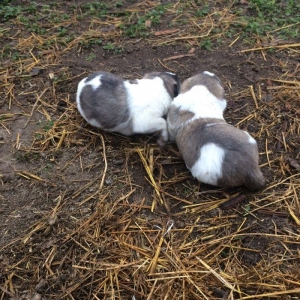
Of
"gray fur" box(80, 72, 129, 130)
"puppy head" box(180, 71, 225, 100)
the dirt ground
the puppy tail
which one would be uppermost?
"puppy head" box(180, 71, 225, 100)

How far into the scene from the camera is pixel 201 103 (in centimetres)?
428

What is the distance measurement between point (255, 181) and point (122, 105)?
163cm

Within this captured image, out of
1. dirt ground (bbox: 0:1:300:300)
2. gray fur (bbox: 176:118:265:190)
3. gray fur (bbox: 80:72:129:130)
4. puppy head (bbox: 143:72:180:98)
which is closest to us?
dirt ground (bbox: 0:1:300:300)

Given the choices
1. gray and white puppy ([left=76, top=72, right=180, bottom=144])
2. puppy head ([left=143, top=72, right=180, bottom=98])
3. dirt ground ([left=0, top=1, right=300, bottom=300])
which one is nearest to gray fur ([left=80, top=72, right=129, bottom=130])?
gray and white puppy ([left=76, top=72, right=180, bottom=144])

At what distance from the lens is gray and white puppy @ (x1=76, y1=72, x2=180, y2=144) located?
4.40 metres

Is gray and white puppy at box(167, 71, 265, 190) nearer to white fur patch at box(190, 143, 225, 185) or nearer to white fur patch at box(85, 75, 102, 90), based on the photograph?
white fur patch at box(190, 143, 225, 185)

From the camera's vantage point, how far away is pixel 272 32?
5.92 m

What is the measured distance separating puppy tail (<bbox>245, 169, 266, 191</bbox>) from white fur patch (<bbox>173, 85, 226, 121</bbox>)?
32.1 inches

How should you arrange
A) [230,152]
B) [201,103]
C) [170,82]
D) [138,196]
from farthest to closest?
1. [170,82]
2. [201,103]
3. [138,196]
4. [230,152]

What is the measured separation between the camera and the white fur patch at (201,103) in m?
4.22

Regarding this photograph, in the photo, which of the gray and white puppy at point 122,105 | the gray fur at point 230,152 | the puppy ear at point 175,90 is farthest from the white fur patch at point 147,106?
the gray fur at point 230,152

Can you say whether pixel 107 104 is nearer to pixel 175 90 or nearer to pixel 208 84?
pixel 175 90

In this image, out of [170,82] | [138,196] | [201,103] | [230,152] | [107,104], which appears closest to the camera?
[230,152]

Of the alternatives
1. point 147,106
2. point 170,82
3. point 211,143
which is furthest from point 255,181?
point 170,82
